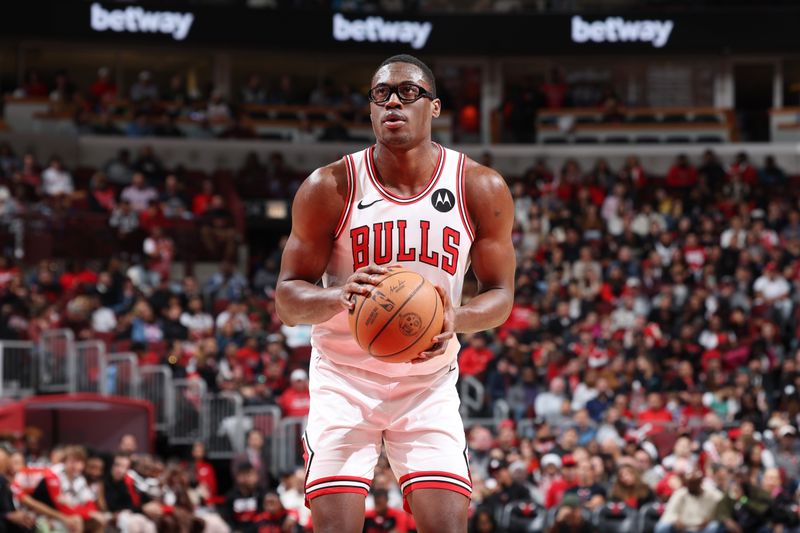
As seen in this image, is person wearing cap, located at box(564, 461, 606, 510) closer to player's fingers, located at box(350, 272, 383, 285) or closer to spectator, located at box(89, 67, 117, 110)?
player's fingers, located at box(350, 272, 383, 285)

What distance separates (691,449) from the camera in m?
15.1

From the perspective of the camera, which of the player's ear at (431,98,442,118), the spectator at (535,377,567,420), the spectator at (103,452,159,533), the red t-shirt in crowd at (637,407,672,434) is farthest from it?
the spectator at (535,377,567,420)

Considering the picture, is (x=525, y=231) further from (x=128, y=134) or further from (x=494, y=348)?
(x=128, y=134)

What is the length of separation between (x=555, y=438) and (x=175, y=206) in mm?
9151

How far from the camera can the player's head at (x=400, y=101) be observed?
5.55 meters

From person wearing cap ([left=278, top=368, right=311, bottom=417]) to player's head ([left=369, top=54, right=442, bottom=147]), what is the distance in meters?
11.5

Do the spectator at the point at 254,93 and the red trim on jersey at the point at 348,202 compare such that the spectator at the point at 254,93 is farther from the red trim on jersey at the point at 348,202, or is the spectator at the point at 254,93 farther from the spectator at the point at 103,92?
the red trim on jersey at the point at 348,202

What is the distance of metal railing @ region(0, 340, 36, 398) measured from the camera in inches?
646

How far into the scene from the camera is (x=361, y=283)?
515cm

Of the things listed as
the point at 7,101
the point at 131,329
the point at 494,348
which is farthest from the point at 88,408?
the point at 7,101

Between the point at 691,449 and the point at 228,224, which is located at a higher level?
the point at 228,224

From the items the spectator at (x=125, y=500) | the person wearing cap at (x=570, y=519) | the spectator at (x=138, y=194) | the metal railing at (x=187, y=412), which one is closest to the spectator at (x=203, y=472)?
the metal railing at (x=187, y=412)

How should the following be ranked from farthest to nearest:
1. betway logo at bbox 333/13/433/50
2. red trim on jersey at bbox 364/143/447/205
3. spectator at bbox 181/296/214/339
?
1. betway logo at bbox 333/13/433/50
2. spectator at bbox 181/296/214/339
3. red trim on jersey at bbox 364/143/447/205

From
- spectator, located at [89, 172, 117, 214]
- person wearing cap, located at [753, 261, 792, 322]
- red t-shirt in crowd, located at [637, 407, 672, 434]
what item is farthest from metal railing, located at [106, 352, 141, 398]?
person wearing cap, located at [753, 261, 792, 322]
